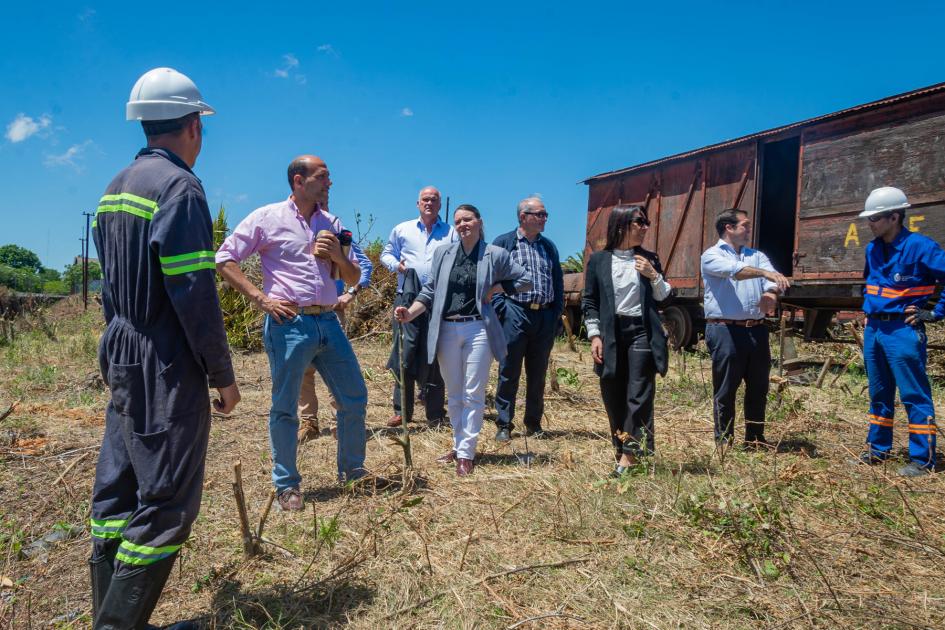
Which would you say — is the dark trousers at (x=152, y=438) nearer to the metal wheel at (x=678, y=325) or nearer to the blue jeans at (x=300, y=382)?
the blue jeans at (x=300, y=382)

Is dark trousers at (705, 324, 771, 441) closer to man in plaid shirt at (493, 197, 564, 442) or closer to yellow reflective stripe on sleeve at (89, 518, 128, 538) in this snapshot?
man in plaid shirt at (493, 197, 564, 442)

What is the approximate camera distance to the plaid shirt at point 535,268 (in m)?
5.16

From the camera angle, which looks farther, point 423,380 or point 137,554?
point 423,380

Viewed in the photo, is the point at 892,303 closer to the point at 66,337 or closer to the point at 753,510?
the point at 753,510

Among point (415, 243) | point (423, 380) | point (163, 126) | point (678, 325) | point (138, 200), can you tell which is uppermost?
point (163, 126)

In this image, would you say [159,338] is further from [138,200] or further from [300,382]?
[300,382]

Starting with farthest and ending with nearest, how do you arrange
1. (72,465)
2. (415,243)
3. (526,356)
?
1. (415,243)
2. (526,356)
3. (72,465)

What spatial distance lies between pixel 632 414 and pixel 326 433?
2579 mm

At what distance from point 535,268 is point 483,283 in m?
1.18

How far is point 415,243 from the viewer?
5.41 meters

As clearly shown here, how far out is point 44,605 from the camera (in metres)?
2.52

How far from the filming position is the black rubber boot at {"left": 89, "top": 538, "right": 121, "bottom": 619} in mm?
2131

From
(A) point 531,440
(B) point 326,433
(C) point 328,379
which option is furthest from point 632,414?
(B) point 326,433

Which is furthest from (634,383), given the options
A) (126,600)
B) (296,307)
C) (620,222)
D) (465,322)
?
(126,600)
